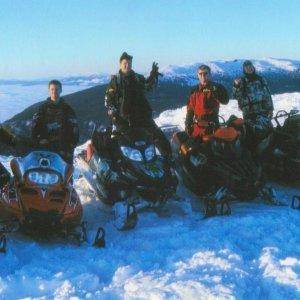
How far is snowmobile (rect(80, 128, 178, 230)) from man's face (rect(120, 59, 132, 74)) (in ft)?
3.43

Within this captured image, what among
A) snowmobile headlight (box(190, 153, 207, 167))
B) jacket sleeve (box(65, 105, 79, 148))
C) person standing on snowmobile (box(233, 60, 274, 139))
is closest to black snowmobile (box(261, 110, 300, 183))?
person standing on snowmobile (box(233, 60, 274, 139))

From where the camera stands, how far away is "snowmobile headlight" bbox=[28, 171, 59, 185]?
5977mm

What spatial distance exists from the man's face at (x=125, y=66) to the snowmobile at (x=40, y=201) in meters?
2.41

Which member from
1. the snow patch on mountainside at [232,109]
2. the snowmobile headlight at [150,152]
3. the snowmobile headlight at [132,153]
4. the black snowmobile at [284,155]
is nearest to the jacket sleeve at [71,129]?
the snowmobile headlight at [132,153]

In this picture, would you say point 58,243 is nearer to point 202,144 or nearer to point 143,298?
point 143,298

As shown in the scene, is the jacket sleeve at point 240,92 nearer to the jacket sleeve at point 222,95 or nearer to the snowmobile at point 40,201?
the jacket sleeve at point 222,95

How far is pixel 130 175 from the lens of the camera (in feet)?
23.3

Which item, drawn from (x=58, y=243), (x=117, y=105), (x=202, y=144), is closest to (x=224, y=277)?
(x=58, y=243)

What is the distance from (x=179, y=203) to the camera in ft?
23.8

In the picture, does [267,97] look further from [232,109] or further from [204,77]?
[232,109]

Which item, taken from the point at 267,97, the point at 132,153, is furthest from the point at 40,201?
the point at 267,97

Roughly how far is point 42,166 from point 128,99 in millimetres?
2410

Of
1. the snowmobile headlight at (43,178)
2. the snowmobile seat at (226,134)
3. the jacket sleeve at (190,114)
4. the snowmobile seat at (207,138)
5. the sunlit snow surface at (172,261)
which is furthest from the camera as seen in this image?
the jacket sleeve at (190,114)

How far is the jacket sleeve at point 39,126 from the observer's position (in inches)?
297
